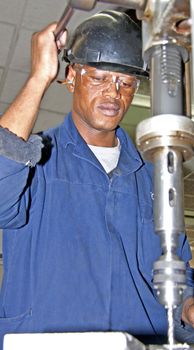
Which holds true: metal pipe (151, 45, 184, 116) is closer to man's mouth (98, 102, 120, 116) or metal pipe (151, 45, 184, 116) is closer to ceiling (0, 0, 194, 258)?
man's mouth (98, 102, 120, 116)

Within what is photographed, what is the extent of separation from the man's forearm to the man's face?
471 mm

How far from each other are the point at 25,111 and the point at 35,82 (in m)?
0.09

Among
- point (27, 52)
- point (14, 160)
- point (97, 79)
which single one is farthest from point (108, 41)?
point (27, 52)

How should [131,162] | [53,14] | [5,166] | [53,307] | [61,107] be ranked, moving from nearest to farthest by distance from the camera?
[5,166]
[53,307]
[131,162]
[53,14]
[61,107]

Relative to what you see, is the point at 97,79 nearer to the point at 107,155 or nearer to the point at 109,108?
the point at 109,108

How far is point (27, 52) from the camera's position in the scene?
2.64 metres

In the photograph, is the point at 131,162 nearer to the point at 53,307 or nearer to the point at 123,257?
the point at 123,257

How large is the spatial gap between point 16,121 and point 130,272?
1.88 feet

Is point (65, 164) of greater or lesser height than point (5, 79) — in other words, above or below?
below

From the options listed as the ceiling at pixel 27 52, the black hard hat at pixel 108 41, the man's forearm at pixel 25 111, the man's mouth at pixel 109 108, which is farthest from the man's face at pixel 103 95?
the man's forearm at pixel 25 111

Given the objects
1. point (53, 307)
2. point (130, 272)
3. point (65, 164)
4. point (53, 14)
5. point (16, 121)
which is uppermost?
point (53, 14)

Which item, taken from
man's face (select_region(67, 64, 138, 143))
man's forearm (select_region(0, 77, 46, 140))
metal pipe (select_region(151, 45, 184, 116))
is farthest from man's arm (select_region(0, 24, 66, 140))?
man's face (select_region(67, 64, 138, 143))

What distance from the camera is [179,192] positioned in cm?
58

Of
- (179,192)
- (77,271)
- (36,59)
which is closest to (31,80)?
(36,59)
